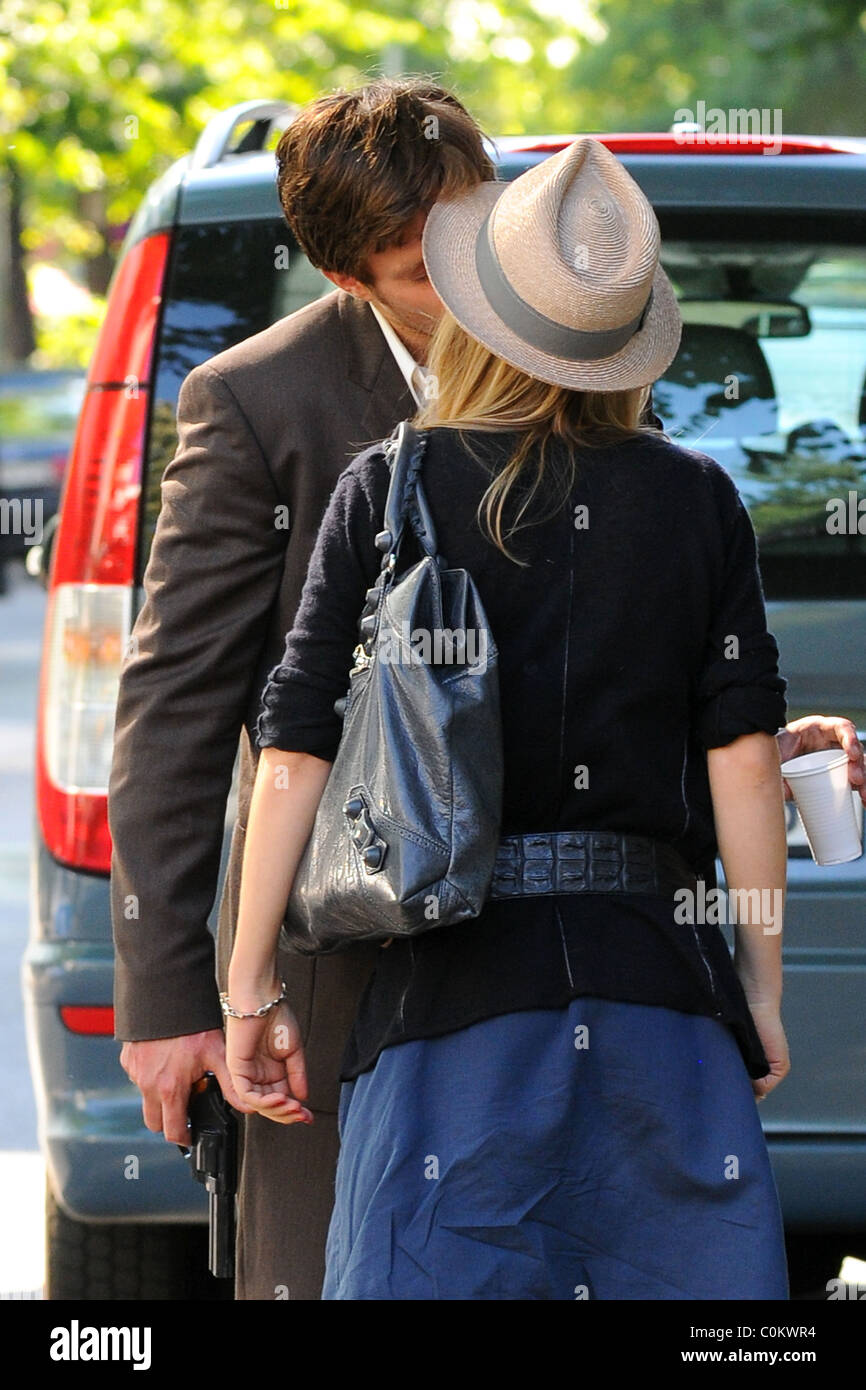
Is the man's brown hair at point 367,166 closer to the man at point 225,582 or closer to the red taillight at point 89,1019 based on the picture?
the man at point 225,582

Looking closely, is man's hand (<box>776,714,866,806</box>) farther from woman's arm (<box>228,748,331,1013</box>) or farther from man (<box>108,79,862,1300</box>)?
woman's arm (<box>228,748,331,1013</box>)

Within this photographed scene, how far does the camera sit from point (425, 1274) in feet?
6.32

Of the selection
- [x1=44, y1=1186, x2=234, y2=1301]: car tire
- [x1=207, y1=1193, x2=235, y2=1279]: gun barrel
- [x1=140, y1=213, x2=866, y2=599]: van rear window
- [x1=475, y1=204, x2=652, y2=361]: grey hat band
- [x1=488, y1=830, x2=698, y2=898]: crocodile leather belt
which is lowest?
[x1=44, y1=1186, x2=234, y2=1301]: car tire

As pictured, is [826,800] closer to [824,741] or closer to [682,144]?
[824,741]

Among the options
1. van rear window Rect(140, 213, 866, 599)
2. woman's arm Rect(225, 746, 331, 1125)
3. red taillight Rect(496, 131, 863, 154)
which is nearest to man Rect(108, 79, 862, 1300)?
woman's arm Rect(225, 746, 331, 1125)

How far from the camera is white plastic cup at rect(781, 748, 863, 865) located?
2438 mm

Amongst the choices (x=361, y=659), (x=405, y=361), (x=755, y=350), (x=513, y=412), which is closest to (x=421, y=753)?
(x=361, y=659)

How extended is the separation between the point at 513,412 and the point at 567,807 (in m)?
0.40

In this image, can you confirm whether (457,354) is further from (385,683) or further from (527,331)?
(385,683)

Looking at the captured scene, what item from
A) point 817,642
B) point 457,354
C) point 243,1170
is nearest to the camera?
point 457,354

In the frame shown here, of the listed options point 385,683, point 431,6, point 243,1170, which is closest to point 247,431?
point 385,683

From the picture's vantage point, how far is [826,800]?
2.45 metres

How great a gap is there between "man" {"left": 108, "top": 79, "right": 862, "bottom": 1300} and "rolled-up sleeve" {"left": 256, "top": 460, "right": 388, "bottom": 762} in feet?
1.03

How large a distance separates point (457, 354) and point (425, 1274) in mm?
911
